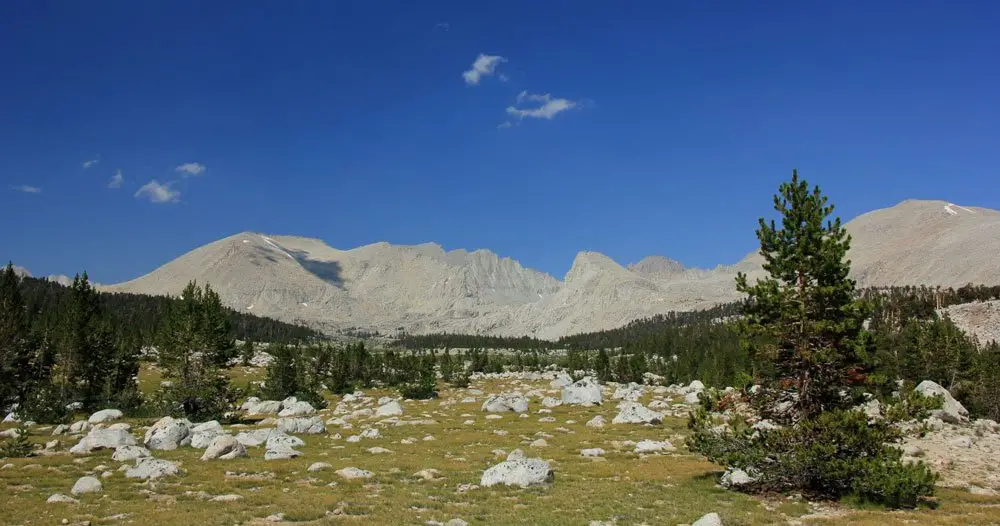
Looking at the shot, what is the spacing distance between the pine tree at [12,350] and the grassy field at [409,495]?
88.7 feet

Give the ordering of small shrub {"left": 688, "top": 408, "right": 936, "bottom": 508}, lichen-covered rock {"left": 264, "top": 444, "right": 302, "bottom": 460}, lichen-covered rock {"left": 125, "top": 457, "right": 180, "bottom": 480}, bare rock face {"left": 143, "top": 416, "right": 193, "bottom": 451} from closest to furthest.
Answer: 1. small shrub {"left": 688, "top": 408, "right": 936, "bottom": 508}
2. lichen-covered rock {"left": 125, "top": 457, "right": 180, "bottom": 480}
3. lichen-covered rock {"left": 264, "top": 444, "right": 302, "bottom": 460}
4. bare rock face {"left": 143, "top": 416, "right": 193, "bottom": 451}

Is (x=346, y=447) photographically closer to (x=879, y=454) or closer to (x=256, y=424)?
(x=256, y=424)

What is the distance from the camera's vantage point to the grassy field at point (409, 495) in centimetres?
2092

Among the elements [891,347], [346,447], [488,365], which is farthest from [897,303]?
[346,447]

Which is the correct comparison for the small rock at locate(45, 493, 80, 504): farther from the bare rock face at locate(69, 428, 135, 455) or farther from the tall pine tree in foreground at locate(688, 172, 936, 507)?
the tall pine tree in foreground at locate(688, 172, 936, 507)

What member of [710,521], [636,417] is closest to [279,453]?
[710,521]

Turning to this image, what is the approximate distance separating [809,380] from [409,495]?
60.7 ft

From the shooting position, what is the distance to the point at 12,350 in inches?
2283

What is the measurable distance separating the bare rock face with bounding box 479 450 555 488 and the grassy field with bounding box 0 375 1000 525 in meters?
0.91

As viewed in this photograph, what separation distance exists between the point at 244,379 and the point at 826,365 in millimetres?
114636

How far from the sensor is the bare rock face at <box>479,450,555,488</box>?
2794cm

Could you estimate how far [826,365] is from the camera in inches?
974

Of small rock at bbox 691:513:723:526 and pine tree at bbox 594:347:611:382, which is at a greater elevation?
small rock at bbox 691:513:723:526

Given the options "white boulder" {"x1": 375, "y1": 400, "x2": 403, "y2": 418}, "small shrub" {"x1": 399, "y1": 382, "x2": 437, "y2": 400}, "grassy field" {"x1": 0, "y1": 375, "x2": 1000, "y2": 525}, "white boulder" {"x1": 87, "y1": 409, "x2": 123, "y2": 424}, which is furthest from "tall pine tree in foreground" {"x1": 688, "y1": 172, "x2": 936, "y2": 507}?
"small shrub" {"x1": 399, "y1": 382, "x2": 437, "y2": 400}
